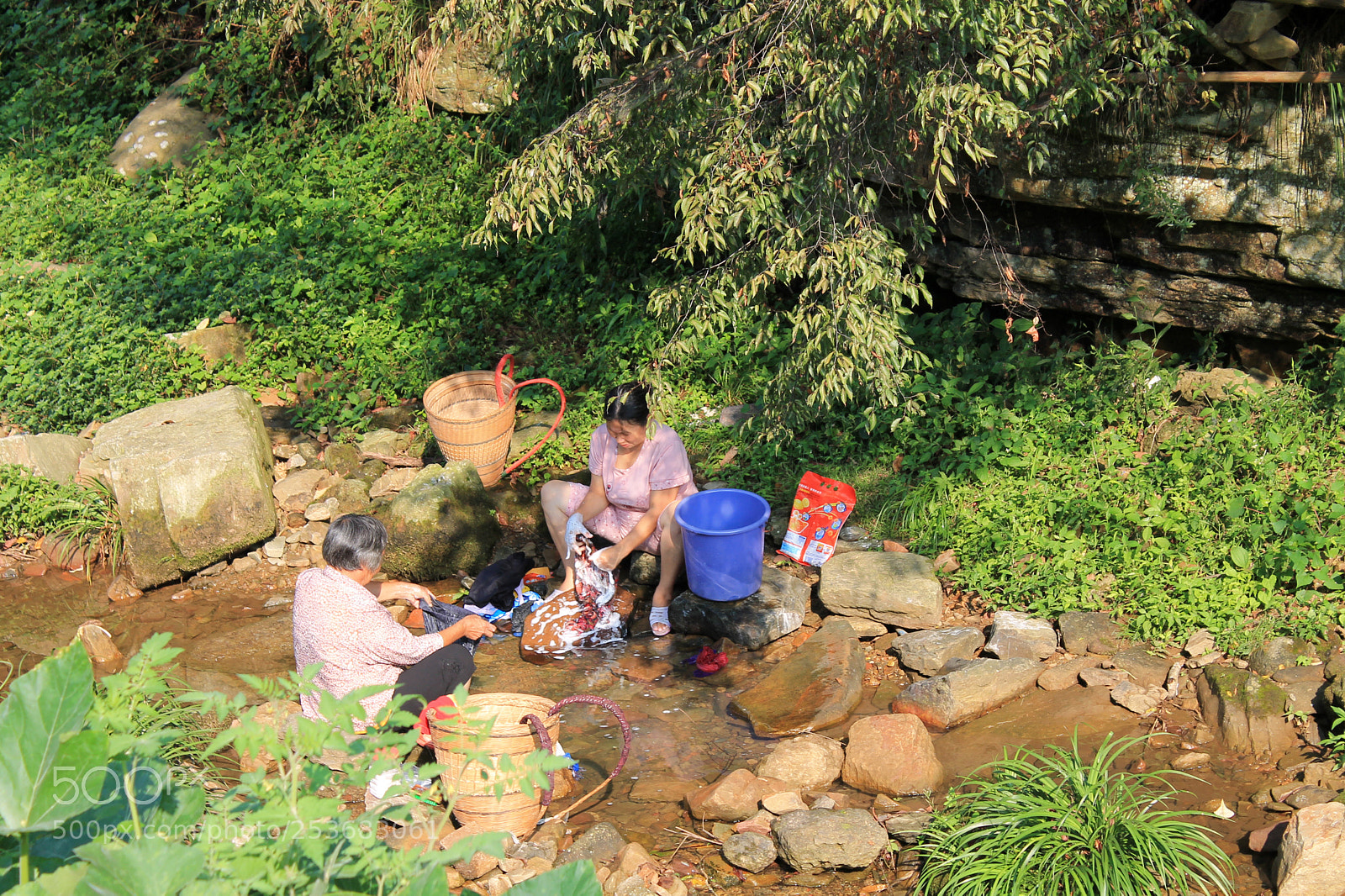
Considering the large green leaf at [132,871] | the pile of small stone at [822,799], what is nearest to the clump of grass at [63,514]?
the pile of small stone at [822,799]

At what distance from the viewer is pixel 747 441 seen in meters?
6.56

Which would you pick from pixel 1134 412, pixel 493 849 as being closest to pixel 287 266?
pixel 1134 412

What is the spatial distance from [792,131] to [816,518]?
2.53 metres

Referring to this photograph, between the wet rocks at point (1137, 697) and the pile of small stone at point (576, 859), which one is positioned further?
the wet rocks at point (1137, 697)

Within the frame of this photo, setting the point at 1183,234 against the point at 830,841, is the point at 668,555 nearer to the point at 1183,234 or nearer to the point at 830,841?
the point at 830,841

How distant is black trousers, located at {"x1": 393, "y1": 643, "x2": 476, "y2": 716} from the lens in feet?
13.0

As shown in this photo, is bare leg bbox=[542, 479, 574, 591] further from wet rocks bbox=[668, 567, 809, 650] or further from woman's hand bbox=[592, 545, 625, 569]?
wet rocks bbox=[668, 567, 809, 650]

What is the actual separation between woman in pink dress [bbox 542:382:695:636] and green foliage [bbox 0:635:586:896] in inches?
139

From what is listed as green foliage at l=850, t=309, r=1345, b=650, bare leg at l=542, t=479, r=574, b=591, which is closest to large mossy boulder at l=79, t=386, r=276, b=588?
bare leg at l=542, t=479, r=574, b=591

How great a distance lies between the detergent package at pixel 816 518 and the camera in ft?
18.9

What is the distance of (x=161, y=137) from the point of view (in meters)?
10.3

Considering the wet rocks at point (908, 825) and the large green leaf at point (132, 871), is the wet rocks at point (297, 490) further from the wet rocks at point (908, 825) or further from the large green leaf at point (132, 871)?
the large green leaf at point (132, 871)

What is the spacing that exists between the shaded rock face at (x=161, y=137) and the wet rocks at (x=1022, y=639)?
9.25 metres

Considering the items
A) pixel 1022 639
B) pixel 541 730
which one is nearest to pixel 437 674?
pixel 541 730
